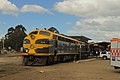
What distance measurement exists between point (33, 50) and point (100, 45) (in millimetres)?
50654

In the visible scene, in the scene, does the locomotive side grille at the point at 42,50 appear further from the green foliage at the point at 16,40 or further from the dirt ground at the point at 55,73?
the green foliage at the point at 16,40

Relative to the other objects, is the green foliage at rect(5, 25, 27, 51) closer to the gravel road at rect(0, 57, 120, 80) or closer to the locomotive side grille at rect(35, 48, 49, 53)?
the locomotive side grille at rect(35, 48, 49, 53)

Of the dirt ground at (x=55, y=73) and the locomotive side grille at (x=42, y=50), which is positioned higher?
the locomotive side grille at (x=42, y=50)

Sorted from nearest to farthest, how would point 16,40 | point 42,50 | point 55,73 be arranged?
point 55,73 < point 42,50 < point 16,40

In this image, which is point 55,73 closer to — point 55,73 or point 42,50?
point 55,73

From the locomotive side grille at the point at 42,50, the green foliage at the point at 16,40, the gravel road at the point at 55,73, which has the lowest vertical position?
the gravel road at the point at 55,73

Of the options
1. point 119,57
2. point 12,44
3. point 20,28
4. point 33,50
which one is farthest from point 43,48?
point 20,28

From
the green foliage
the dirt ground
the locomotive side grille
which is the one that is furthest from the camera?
the green foliage

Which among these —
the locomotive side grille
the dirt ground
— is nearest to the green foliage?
the locomotive side grille

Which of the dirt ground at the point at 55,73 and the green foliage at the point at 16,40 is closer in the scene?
the dirt ground at the point at 55,73

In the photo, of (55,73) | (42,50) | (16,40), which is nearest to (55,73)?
(55,73)

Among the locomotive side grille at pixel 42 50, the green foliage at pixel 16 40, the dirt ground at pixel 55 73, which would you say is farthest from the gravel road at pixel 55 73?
the green foliage at pixel 16 40

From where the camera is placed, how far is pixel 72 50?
149 ft

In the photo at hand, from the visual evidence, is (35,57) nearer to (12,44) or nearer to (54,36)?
(54,36)
